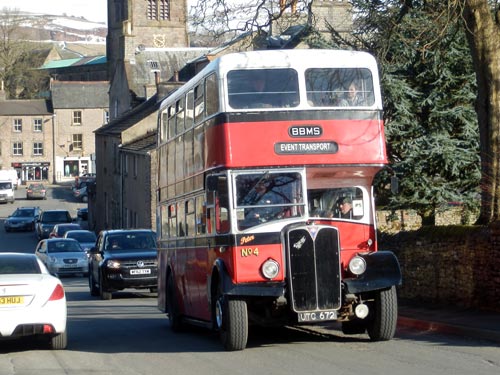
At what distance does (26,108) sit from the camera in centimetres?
11238

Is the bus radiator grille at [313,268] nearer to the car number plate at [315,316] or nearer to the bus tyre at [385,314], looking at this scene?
the car number plate at [315,316]

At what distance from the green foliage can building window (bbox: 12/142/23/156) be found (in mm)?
85739

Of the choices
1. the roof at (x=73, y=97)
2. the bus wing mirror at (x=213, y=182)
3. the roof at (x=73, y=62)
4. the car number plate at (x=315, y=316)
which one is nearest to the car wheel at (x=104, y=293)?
the bus wing mirror at (x=213, y=182)

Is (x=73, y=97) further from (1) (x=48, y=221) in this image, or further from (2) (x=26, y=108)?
(1) (x=48, y=221)

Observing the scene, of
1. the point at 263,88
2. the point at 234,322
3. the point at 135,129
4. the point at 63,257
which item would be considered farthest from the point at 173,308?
the point at 135,129

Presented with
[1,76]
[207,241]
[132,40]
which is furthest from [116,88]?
[207,241]

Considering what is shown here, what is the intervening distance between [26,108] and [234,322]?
10211 centimetres

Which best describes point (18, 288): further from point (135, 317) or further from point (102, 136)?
point (102, 136)

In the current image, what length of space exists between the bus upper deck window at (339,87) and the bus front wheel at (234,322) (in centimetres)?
307

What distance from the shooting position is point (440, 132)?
103 ft

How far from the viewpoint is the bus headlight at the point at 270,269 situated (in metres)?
13.9

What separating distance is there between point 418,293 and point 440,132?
38.3 feet

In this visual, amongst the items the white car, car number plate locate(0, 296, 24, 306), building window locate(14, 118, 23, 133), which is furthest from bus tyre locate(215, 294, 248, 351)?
building window locate(14, 118, 23, 133)

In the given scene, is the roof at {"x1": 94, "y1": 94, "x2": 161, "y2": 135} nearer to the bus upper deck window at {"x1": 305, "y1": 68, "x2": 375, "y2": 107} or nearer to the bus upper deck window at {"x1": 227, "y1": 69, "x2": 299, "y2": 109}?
the bus upper deck window at {"x1": 305, "y1": 68, "x2": 375, "y2": 107}
